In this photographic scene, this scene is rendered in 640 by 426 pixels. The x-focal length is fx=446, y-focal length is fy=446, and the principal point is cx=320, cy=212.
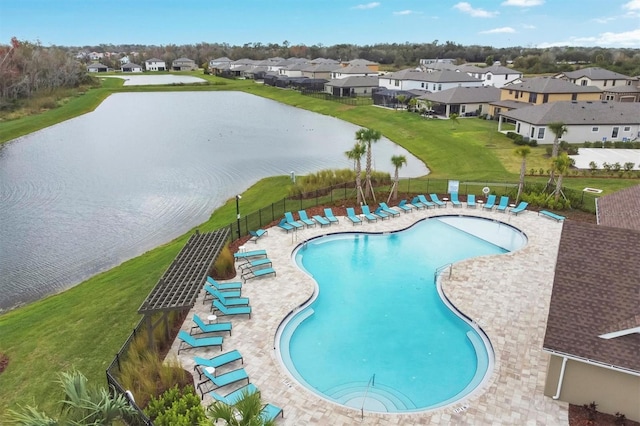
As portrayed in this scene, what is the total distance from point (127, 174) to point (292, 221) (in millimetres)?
21573

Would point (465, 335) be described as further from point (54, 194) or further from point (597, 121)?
point (597, 121)

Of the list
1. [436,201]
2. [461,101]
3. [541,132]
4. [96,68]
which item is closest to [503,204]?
[436,201]

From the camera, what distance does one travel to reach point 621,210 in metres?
18.4

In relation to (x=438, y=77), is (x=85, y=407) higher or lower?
lower

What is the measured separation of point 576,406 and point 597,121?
41.3 metres

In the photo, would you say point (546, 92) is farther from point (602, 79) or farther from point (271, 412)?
point (271, 412)

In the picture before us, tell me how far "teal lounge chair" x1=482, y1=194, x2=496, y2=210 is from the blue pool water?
9.97ft

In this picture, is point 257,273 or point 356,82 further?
point 356,82

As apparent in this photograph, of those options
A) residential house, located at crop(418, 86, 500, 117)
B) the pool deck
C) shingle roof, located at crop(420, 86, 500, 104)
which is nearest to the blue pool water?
the pool deck

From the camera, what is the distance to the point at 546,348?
11180 mm

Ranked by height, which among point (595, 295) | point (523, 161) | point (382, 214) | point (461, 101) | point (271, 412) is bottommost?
point (271, 412)

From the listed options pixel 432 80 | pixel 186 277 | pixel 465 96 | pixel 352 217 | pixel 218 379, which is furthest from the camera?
pixel 432 80

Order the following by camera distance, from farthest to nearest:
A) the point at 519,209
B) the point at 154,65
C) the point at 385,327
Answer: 1. the point at 154,65
2. the point at 519,209
3. the point at 385,327

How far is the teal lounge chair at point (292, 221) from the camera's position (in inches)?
941
